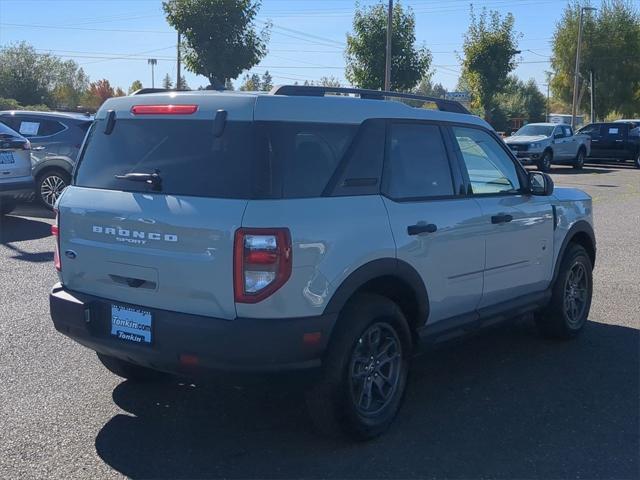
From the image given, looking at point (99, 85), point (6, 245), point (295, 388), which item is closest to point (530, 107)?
point (99, 85)

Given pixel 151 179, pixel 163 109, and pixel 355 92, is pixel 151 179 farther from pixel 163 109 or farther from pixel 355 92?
pixel 355 92

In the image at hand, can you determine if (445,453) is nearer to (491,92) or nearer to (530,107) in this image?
(491,92)

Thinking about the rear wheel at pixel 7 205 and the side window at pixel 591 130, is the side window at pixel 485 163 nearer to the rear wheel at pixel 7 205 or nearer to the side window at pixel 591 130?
the rear wheel at pixel 7 205

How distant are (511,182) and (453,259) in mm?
1199

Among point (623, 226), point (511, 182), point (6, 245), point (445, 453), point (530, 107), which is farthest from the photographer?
point (530, 107)

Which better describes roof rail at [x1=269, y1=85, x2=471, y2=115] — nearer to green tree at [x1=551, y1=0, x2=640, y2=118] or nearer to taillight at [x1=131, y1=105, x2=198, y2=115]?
taillight at [x1=131, y1=105, x2=198, y2=115]

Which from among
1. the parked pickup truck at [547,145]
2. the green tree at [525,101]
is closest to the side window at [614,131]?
the parked pickup truck at [547,145]

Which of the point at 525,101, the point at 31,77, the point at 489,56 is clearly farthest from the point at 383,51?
the point at 525,101

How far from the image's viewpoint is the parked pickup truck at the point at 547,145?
26.6 metres

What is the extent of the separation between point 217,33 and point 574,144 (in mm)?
13523

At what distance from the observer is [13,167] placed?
11992 millimetres

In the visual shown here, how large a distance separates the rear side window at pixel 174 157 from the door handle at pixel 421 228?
1.15 metres

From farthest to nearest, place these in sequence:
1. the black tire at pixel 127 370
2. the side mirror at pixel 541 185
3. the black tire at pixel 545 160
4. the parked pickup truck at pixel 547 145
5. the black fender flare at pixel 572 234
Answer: the black tire at pixel 545 160 → the parked pickup truck at pixel 547 145 → the black fender flare at pixel 572 234 → the side mirror at pixel 541 185 → the black tire at pixel 127 370

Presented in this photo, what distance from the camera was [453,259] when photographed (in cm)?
514
